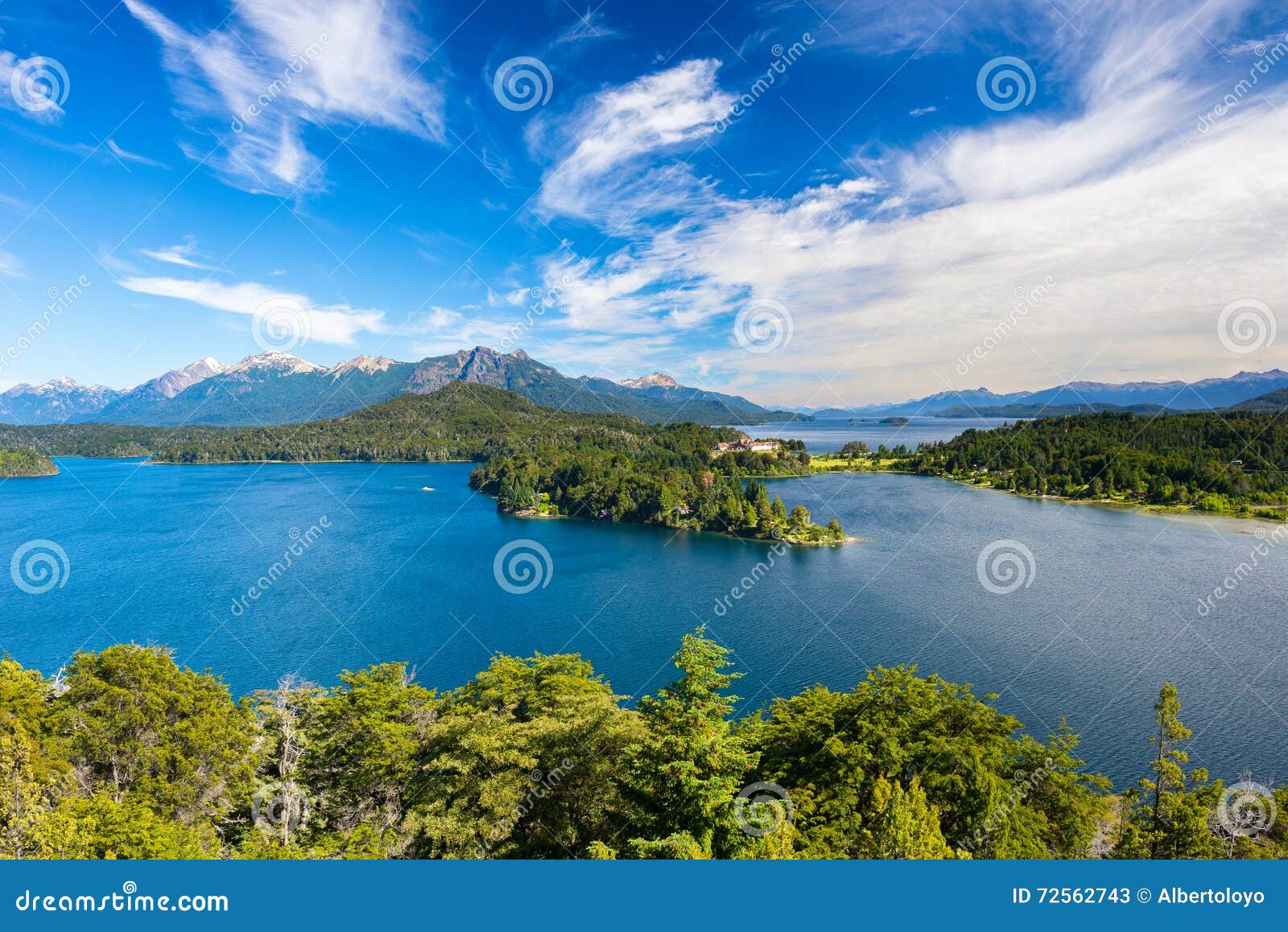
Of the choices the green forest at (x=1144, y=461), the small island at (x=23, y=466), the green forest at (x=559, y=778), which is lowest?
the green forest at (x=559, y=778)

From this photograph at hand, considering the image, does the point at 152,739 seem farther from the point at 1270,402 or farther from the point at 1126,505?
the point at 1270,402

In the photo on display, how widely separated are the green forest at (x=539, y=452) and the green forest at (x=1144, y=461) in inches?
1127

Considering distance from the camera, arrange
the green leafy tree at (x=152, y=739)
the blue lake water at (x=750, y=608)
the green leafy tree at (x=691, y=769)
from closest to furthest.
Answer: the green leafy tree at (x=691, y=769) → the green leafy tree at (x=152, y=739) → the blue lake water at (x=750, y=608)

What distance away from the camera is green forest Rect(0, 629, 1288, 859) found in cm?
920

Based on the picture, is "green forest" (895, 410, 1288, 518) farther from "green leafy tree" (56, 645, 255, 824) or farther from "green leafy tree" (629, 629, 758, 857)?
"green leafy tree" (56, 645, 255, 824)

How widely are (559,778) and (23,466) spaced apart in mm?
153495

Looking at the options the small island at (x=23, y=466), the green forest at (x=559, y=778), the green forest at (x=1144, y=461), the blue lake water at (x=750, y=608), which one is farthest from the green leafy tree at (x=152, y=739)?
the small island at (x=23, y=466)

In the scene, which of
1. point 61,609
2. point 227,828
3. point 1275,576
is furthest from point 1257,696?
point 61,609

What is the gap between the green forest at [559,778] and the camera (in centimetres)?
920

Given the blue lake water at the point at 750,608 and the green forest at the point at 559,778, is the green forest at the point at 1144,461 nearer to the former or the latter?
the blue lake water at the point at 750,608

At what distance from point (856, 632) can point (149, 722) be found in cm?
2705

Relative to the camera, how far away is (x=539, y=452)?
91250mm

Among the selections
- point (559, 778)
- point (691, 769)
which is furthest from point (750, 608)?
point (691, 769)

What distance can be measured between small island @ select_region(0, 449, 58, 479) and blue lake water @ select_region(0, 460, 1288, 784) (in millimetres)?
67430
